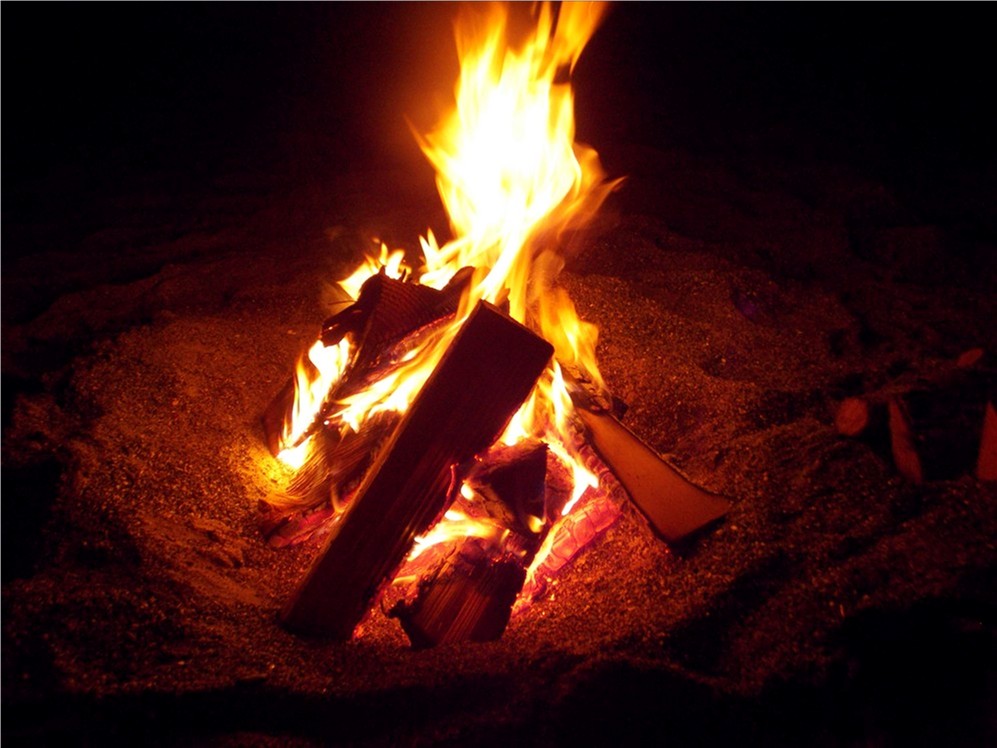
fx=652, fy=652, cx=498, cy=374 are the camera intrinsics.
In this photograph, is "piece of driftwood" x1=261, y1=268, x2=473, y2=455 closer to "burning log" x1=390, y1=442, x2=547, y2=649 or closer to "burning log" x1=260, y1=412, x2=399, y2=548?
"burning log" x1=260, y1=412, x2=399, y2=548

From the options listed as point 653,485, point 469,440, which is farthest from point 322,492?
point 653,485

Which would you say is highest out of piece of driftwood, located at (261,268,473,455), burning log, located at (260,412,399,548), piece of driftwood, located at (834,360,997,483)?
piece of driftwood, located at (834,360,997,483)

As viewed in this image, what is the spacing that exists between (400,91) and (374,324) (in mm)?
4854

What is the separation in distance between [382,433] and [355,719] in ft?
3.20

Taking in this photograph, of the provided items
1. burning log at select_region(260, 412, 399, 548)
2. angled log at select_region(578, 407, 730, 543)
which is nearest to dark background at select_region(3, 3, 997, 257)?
burning log at select_region(260, 412, 399, 548)

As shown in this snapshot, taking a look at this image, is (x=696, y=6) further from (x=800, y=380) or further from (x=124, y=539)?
(x=124, y=539)

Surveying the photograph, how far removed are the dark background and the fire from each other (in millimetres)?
1982

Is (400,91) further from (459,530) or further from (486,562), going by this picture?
(486,562)

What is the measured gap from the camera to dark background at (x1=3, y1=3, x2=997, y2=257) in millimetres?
5270

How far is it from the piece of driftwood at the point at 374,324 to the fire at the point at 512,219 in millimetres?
51

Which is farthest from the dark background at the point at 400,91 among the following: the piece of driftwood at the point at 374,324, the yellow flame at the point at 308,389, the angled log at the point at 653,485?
the angled log at the point at 653,485

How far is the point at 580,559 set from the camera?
2.21 metres

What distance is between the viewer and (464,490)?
2182mm

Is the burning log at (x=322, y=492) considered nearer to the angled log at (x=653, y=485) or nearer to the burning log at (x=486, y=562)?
the burning log at (x=486, y=562)
